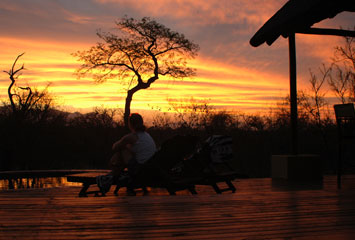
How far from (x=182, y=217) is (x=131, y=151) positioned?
2.73m

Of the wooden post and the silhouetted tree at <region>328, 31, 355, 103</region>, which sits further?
the silhouetted tree at <region>328, 31, 355, 103</region>

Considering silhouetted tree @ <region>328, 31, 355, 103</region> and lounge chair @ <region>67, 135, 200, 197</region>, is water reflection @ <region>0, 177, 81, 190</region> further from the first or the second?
silhouetted tree @ <region>328, 31, 355, 103</region>

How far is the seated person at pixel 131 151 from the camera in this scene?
5.29 metres

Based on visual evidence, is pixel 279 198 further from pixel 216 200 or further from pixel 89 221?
pixel 89 221

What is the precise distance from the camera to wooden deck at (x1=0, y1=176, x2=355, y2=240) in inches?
87.9

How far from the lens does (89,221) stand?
Result: 2.54 m

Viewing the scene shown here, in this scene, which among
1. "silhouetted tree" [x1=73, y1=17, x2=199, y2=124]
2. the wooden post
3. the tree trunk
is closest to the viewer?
the wooden post

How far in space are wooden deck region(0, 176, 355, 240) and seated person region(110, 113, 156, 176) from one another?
71.6 inches

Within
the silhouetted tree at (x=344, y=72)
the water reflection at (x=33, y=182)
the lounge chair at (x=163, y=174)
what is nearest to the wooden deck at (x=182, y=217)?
the lounge chair at (x=163, y=174)

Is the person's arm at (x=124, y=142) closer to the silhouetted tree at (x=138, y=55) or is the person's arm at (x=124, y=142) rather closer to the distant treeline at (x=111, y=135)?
the distant treeline at (x=111, y=135)

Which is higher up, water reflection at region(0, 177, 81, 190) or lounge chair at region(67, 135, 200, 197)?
lounge chair at region(67, 135, 200, 197)

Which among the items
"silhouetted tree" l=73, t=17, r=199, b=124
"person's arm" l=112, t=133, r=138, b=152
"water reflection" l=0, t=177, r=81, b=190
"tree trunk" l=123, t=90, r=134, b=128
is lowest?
"water reflection" l=0, t=177, r=81, b=190

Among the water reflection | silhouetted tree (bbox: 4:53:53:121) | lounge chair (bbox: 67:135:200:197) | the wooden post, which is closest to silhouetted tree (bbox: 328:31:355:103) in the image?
the wooden post

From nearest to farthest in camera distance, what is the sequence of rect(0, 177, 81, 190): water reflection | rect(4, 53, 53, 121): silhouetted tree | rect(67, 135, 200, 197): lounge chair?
rect(67, 135, 200, 197): lounge chair, rect(0, 177, 81, 190): water reflection, rect(4, 53, 53, 121): silhouetted tree
